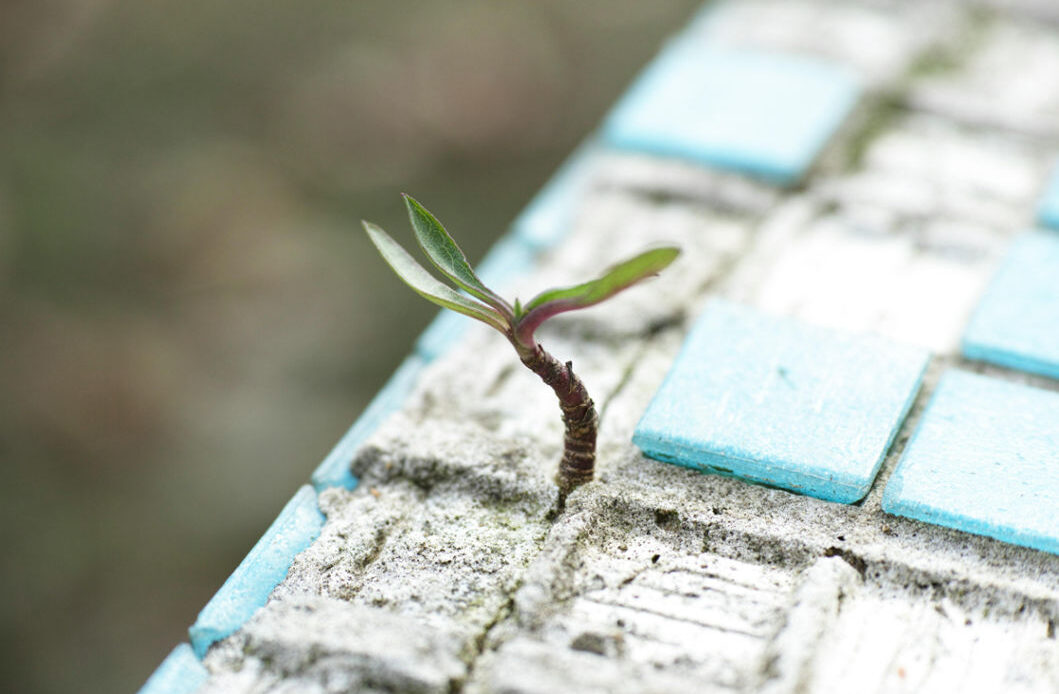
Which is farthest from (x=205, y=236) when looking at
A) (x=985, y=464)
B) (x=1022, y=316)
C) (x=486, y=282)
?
(x=985, y=464)

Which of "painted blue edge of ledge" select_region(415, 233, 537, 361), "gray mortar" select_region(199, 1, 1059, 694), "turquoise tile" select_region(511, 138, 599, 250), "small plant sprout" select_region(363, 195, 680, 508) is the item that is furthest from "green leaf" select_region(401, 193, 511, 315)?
"turquoise tile" select_region(511, 138, 599, 250)

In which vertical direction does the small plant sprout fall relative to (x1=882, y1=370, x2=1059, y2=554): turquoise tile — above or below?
below

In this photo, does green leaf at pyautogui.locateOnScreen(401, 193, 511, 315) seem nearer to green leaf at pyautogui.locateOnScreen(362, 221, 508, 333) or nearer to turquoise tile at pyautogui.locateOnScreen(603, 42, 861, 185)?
green leaf at pyautogui.locateOnScreen(362, 221, 508, 333)

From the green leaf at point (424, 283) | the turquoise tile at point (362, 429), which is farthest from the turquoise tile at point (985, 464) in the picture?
the turquoise tile at point (362, 429)

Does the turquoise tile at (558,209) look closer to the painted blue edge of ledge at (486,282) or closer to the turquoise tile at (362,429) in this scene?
the painted blue edge of ledge at (486,282)

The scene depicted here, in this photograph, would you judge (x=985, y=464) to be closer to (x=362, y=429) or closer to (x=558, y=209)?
(x=362, y=429)
